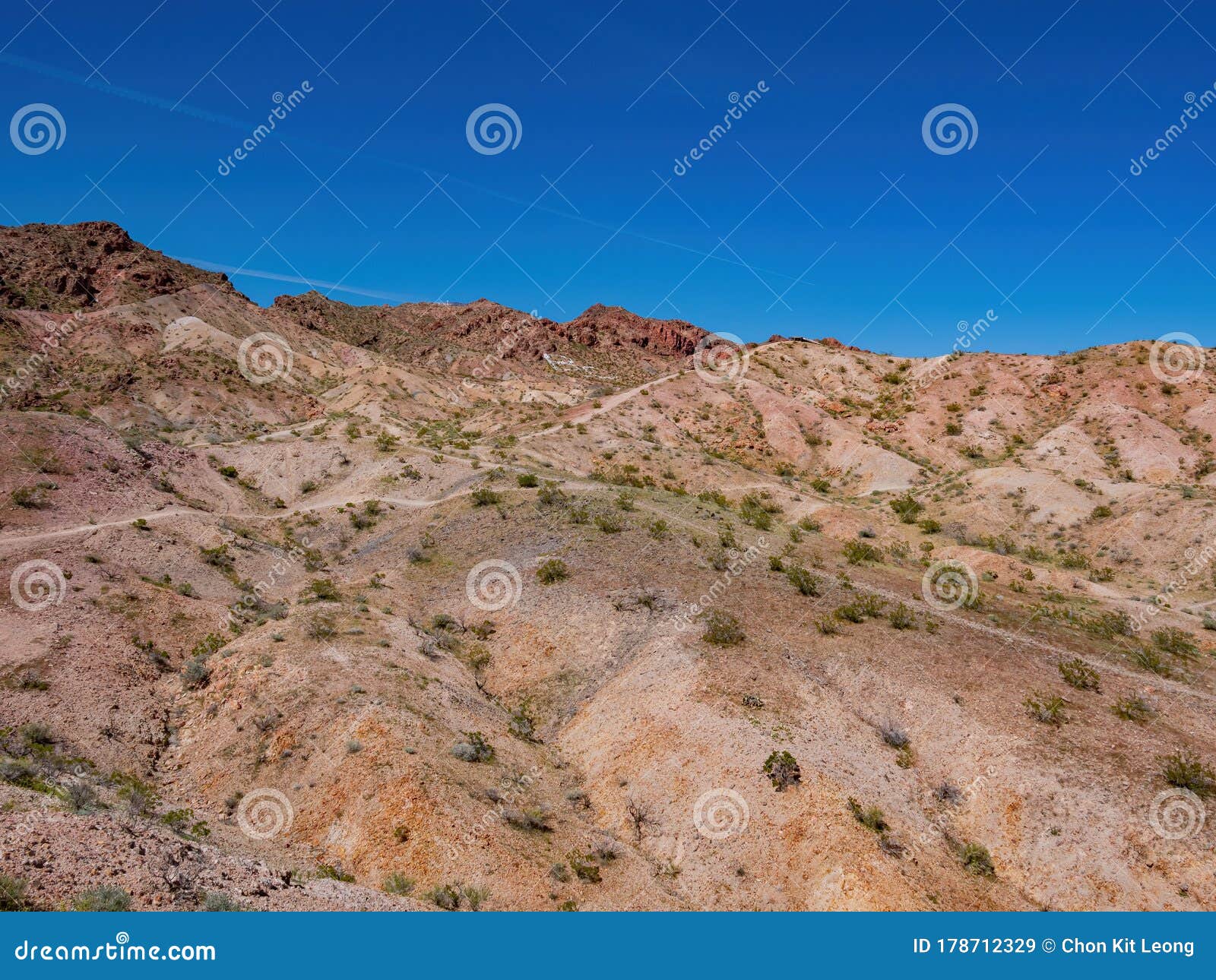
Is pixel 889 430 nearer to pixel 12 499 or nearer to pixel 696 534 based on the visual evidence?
pixel 696 534

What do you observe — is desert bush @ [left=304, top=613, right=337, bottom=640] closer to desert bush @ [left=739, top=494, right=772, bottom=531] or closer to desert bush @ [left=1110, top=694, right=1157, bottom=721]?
desert bush @ [left=739, top=494, right=772, bottom=531]

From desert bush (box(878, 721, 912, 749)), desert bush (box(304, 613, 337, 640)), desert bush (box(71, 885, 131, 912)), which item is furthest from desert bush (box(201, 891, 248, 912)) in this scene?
desert bush (box(878, 721, 912, 749))

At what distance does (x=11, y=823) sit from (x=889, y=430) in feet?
199

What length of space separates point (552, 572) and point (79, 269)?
101 metres

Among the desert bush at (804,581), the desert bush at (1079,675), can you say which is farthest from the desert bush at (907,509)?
the desert bush at (1079,675)

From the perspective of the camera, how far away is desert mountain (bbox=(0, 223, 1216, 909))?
505 inches

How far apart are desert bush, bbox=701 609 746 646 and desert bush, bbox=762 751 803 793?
5041 mm

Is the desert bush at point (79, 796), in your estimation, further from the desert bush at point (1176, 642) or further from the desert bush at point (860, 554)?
the desert bush at point (1176, 642)

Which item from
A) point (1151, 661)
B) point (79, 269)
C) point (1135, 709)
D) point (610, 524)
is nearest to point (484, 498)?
point (610, 524)

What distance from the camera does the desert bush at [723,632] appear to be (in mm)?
20188

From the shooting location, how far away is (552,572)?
25516mm

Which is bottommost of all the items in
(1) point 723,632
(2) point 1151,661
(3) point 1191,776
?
(3) point 1191,776

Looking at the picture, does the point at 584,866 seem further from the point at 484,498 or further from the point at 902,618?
the point at 484,498

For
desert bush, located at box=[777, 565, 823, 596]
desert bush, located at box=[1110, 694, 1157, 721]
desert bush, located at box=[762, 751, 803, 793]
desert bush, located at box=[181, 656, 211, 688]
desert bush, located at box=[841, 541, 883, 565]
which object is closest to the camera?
desert bush, located at box=[762, 751, 803, 793]
